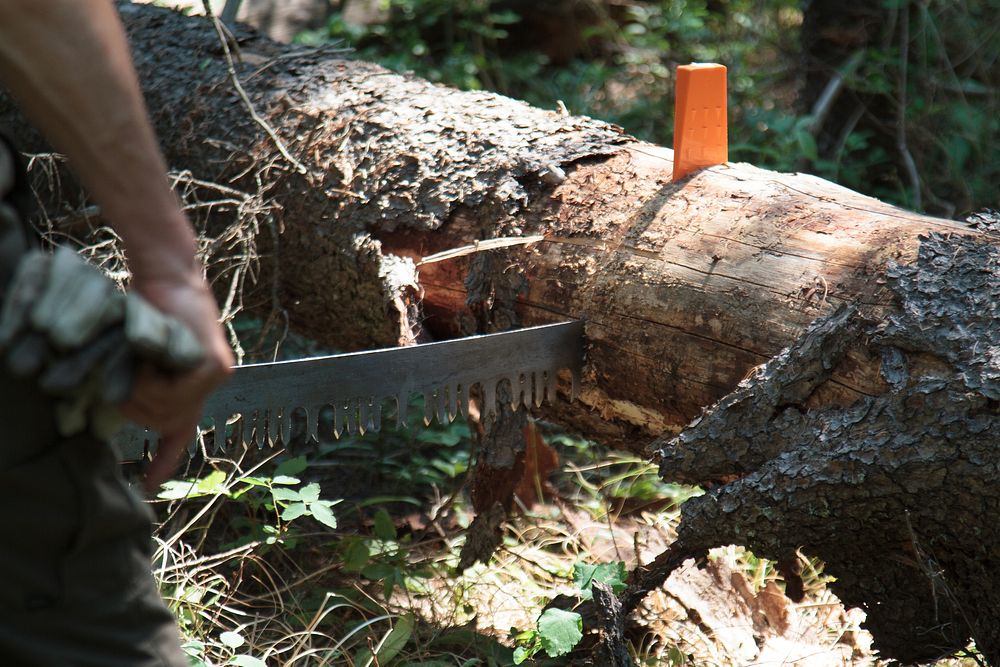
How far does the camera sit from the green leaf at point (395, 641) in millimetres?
2506

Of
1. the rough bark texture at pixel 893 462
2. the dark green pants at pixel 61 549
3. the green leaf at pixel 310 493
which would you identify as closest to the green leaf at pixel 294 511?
the green leaf at pixel 310 493

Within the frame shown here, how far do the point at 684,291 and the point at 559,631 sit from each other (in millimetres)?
887

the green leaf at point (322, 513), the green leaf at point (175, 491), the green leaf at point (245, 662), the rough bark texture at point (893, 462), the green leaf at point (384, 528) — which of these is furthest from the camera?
the green leaf at point (384, 528)

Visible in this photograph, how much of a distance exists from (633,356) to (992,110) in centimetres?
365

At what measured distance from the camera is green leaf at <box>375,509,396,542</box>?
9.89 feet

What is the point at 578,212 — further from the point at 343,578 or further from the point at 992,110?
the point at 992,110

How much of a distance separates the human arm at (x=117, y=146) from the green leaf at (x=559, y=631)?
1298 millimetres

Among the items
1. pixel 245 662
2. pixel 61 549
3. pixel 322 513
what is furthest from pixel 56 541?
pixel 322 513

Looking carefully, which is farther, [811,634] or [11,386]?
[811,634]

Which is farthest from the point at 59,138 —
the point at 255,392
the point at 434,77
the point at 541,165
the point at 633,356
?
the point at 434,77

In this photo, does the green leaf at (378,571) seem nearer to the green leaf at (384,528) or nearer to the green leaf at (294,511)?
the green leaf at (384,528)

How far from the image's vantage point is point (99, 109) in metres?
1.13

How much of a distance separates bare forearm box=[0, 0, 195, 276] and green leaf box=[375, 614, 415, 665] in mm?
1592

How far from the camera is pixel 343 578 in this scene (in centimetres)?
298
